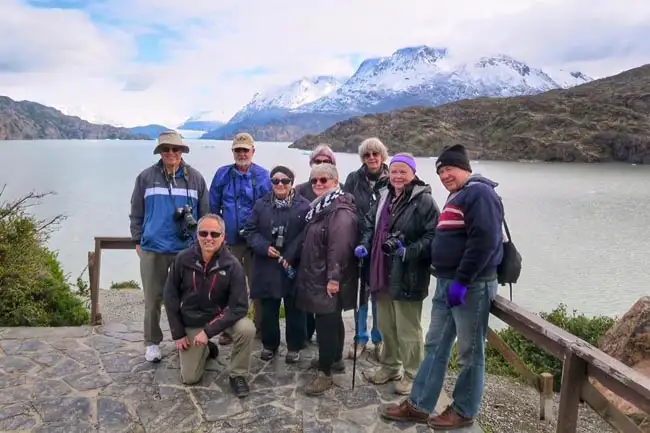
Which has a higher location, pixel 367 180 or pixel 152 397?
pixel 367 180

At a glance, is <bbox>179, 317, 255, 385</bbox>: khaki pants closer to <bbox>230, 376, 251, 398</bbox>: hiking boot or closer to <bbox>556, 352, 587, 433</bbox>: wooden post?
<bbox>230, 376, 251, 398</bbox>: hiking boot

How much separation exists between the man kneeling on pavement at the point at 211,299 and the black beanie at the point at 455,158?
1.81 m

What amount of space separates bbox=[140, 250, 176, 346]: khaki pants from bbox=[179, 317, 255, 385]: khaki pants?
23.7 inches

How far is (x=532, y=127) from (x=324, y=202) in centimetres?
7676

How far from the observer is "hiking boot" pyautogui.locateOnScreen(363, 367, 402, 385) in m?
4.37

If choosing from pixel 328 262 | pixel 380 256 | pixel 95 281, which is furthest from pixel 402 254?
Result: pixel 95 281

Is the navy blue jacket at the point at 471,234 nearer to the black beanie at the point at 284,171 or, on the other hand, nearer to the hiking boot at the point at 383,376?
the hiking boot at the point at 383,376

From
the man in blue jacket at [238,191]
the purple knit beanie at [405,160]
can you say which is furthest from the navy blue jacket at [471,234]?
the man in blue jacket at [238,191]

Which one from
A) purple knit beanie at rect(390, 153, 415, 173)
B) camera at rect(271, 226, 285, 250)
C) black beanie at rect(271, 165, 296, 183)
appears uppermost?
purple knit beanie at rect(390, 153, 415, 173)

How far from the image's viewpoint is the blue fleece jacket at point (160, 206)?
4535mm

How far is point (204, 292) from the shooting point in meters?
4.16

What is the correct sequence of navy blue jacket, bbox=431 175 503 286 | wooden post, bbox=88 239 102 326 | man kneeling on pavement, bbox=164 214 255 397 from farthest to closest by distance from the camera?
wooden post, bbox=88 239 102 326 → man kneeling on pavement, bbox=164 214 255 397 → navy blue jacket, bbox=431 175 503 286

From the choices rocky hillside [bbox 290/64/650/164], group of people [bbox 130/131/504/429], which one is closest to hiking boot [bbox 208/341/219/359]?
group of people [bbox 130/131/504/429]

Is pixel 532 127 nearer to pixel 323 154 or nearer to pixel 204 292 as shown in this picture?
pixel 323 154
